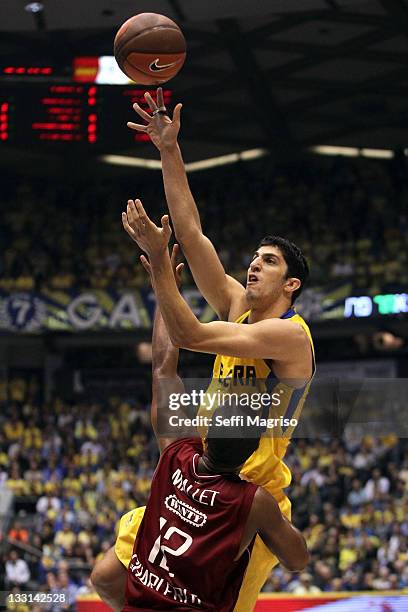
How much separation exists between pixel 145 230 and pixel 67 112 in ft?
29.6

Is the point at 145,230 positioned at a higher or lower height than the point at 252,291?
higher

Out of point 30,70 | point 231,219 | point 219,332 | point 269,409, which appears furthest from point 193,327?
point 231,219

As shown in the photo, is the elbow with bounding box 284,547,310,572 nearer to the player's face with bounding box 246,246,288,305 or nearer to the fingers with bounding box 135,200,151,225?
the player's face with bounding box 246,246,288,305

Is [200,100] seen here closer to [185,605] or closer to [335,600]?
[335,600]

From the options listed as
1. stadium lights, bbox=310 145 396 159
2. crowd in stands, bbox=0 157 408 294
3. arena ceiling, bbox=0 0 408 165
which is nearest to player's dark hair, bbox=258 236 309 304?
arena ceiling, bbox=0 0 408 165

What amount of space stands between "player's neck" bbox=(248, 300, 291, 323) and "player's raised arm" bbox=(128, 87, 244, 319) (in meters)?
0.31

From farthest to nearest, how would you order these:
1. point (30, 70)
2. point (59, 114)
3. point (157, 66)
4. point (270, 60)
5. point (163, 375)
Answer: point (270, 60)
point (30, 70)
point (59, 114)
point (157, 66)
point (163, 375)

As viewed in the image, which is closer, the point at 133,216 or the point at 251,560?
the point at 133,216

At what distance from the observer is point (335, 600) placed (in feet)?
23.7

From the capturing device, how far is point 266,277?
14.6 feet

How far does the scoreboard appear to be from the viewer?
12.4 metres

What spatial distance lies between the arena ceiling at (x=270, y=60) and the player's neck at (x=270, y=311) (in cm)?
997

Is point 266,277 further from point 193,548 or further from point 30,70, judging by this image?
point 30,70

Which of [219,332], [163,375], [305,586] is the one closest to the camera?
[219,332]
